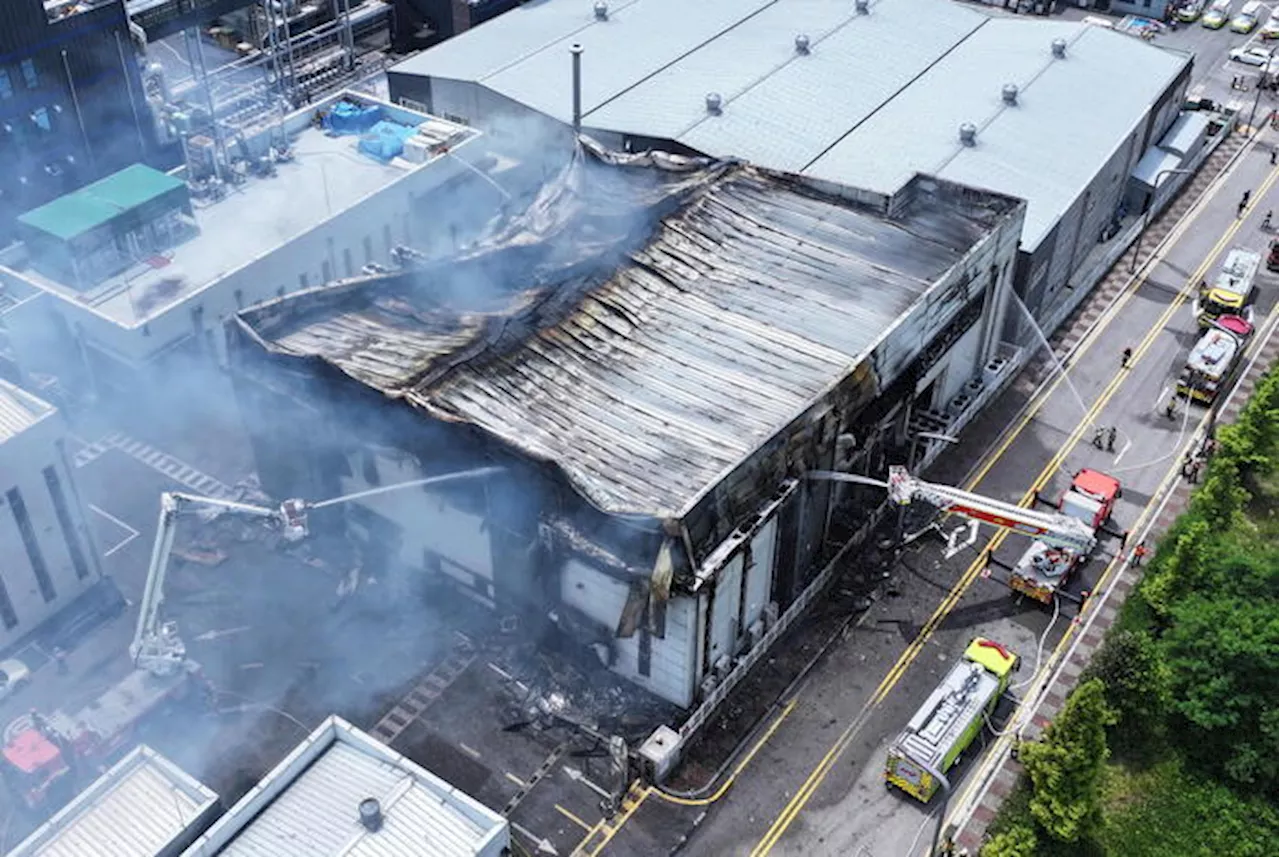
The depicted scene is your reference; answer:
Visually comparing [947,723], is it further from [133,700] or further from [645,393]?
[133,700]

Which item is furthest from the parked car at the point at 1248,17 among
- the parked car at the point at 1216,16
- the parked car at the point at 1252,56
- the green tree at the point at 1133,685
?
the green tree at the point at 1133,685

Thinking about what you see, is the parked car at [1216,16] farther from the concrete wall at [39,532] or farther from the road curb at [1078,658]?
the concrete wall at [39,532]

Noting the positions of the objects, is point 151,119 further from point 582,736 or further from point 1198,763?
point 1198,763

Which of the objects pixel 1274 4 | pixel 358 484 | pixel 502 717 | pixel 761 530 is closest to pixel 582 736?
pixel 502 717

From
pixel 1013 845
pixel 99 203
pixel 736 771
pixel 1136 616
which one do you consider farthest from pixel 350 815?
pixel 99 203

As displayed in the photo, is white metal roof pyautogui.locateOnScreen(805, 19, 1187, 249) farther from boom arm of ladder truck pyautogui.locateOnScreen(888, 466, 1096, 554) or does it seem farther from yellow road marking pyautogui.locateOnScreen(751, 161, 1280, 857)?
boom arm of ladder truck pyautogui.locateOnScreen(888, 466, 1096, 554)
